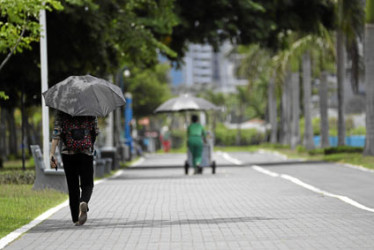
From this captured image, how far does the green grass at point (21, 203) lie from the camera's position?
12.7 m

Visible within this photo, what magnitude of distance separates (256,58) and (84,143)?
180 feet

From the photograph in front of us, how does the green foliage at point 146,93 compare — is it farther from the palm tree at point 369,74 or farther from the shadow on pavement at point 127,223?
the shadow on pavement at point 127,223

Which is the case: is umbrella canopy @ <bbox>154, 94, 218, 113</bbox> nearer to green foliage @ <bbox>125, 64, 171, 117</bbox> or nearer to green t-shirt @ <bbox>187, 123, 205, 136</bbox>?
green t-shirt @ <bbox>187, 123, 205, 136</bbox>

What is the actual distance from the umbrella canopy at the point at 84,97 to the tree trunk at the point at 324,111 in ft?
106

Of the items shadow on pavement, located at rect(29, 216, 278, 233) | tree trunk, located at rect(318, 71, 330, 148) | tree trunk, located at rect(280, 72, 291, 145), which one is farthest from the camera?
tree trunk, located at rect(280, 72, 291, 145)

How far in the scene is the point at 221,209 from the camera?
14.5 m

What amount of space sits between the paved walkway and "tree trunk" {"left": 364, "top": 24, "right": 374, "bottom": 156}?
15.2 meters

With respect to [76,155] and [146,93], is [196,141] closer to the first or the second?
[76,155]

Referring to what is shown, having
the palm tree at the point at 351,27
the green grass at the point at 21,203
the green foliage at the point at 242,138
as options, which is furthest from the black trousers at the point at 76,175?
the green foliage at the point at 242,138

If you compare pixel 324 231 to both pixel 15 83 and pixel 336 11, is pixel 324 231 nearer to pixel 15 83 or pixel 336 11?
pixel 15 83

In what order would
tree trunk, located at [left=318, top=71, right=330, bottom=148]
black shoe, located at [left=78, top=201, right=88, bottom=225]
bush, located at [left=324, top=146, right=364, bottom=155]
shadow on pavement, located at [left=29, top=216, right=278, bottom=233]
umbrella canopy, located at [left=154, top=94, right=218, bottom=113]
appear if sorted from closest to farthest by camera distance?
shadow on pavement, located at [left=29, top=216, right=278, bottom=233] < black shoe, located at [left=78, top=201, right=88, bottom=225] < umbrella canopy, located at [left=154, top=94, right=218, bottom=113] < bush, located at [left=324, top=146, right=364, bottom=155] < tree trunk, located at [left=318, top=71, right=330, bottom=148]

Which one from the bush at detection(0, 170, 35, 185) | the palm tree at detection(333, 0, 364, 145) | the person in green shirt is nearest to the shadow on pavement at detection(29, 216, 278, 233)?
the bush at detection(0, 170, 35, 185)

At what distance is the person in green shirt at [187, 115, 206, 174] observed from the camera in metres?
27.5

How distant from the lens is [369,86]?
33875mm
